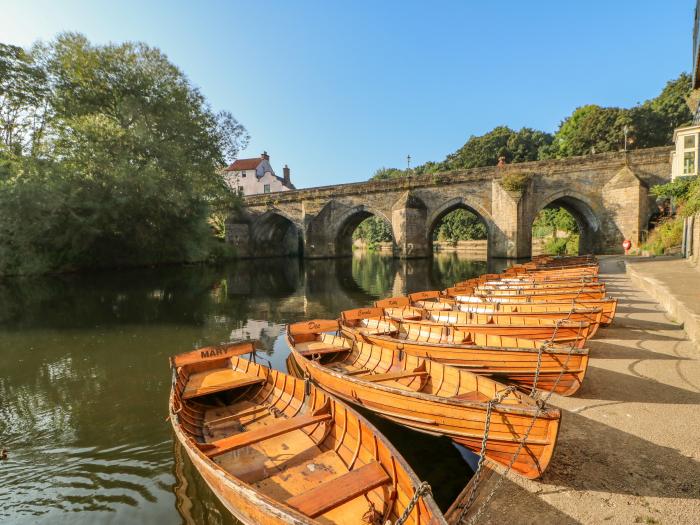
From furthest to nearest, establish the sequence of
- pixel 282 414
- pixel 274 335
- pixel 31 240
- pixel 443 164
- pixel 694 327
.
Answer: pixel 443 164 → pixel 31 240 → pixel 274 335 → pixel 694 327 → pixel 282 414

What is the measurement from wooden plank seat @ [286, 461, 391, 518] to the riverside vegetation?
97.8 feet

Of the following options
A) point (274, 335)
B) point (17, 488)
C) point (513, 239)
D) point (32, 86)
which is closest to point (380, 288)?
point (274, 335)

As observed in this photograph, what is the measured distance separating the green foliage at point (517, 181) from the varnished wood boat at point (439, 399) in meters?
23.6

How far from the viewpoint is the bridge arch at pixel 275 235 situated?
127 ft

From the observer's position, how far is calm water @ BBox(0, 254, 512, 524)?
3.65 meters

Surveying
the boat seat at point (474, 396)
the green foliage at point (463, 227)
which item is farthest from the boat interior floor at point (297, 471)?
the green foliage at point (463, 227)

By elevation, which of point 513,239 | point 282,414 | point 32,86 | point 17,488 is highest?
point 32,86

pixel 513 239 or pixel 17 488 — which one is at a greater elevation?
pixel 513 239

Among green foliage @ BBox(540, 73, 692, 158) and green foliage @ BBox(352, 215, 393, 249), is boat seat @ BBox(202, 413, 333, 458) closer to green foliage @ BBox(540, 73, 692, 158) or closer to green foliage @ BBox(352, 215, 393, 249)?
green foliage @ BBox(540, 73, 692, 158)

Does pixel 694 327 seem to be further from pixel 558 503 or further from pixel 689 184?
pixel 689 184

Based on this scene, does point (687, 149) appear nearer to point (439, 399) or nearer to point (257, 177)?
point (439, 399)

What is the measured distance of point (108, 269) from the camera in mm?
25500

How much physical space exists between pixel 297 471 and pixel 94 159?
2250 centimetres

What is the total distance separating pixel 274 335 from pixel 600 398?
7487 mm
